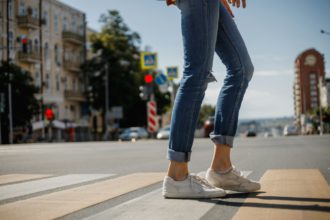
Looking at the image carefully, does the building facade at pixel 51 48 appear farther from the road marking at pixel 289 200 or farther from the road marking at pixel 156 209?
the road marking at pixel 156 209

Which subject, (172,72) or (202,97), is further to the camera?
(172,72)

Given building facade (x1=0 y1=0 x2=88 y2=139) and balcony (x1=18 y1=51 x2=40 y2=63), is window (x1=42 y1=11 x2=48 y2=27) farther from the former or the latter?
balcony (x1=18 y1=51 x2=40 y2=63)

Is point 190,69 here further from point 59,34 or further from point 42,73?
point 59,34

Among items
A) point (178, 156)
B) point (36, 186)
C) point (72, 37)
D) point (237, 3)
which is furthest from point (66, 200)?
point (72, 37)

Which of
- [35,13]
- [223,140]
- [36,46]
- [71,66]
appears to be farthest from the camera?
Result: [71,66]

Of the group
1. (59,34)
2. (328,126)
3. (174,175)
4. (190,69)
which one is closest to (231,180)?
(174,175)

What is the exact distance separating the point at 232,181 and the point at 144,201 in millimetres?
732

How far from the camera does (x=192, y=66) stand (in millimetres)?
3273

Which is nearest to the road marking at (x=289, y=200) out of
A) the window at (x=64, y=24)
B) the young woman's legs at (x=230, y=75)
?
the young woman's legs at (x=230, y=75)

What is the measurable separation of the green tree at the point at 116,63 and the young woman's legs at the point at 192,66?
5193 centimetres

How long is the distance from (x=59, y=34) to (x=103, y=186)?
2000 inches

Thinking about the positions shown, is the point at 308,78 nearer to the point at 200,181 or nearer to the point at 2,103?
the point at 2,103

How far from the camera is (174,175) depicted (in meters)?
3.13

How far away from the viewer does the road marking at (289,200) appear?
2302 millimetres
